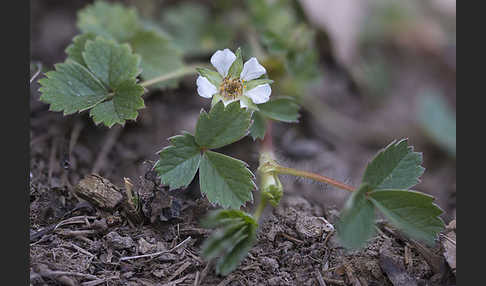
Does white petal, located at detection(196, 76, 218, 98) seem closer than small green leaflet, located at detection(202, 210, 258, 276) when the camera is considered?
No

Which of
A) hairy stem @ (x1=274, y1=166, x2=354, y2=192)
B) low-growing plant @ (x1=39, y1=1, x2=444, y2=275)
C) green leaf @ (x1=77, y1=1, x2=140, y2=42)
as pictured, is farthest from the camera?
green leaf @ (x1=77, y1=1, x2=140, y2=42)

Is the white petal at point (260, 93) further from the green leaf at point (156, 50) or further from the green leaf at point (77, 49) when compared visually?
the green leaf at point (77, 49)

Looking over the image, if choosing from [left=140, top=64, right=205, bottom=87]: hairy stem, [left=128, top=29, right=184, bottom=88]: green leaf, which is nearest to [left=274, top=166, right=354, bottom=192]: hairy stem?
[left=140, top=64, right=205, bottom=87]: hairy stem

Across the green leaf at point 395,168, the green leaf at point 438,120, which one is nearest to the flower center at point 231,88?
the green leaf at point 395,168

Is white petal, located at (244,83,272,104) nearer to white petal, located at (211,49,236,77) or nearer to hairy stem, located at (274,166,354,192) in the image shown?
white petal, located at (211,49,236,77)

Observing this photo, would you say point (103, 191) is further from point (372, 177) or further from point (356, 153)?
point (356, 153)

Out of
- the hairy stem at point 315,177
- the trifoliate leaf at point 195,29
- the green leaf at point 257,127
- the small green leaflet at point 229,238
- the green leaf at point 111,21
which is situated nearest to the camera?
the small green leaflet at point 229,238
